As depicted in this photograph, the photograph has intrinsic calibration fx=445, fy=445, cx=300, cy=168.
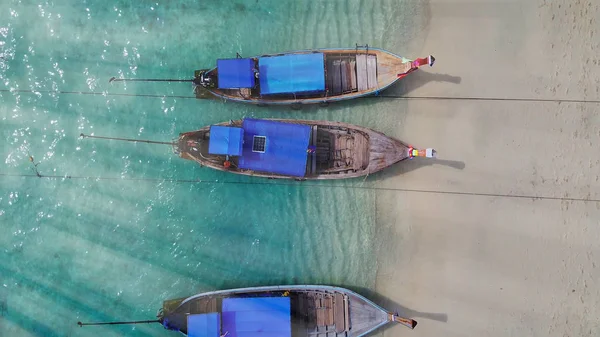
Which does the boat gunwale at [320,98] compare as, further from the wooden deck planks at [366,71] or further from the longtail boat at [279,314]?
the longtail boat at [279,314]

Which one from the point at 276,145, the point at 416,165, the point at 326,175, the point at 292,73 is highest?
the point at 292,73

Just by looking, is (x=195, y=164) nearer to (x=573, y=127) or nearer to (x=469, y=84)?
(x=469, y=84)

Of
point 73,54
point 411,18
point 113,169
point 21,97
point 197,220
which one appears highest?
point 411,18

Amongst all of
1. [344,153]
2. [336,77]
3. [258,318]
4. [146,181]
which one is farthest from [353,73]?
[258,318]

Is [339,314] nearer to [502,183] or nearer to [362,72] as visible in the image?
[502,183]

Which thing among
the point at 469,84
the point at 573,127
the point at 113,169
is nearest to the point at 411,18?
the point at 469,84

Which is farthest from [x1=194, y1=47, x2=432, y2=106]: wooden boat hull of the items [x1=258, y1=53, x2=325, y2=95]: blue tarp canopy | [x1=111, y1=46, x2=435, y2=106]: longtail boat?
[x1=258, y1=53, x2=325, y2=95]: blue tarp canopy
